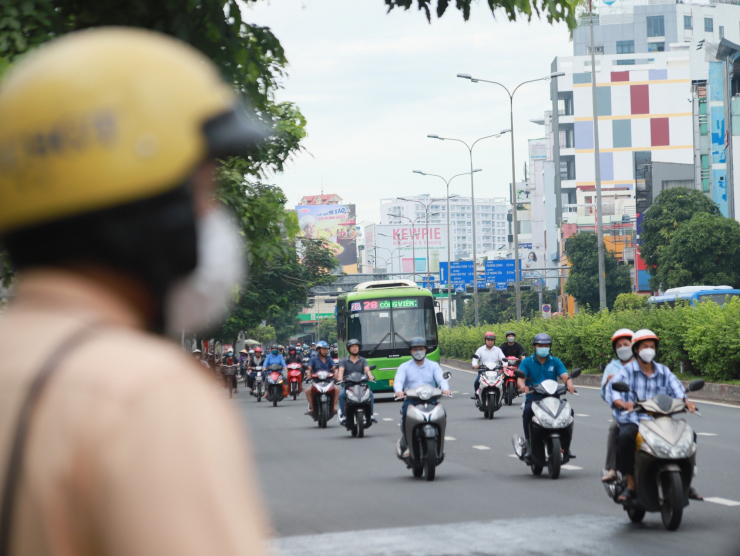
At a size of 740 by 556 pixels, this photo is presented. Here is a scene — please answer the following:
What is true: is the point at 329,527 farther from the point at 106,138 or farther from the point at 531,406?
the point at 106,138

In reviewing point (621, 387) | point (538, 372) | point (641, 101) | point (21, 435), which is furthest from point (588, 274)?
point (21, 435)

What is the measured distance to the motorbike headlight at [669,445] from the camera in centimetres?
778

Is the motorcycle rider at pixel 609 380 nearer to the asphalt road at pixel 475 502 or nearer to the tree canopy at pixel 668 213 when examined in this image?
the asphalt road at pixel 475 502

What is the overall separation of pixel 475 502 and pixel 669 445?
95.2 inches

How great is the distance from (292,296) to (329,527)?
35.4m

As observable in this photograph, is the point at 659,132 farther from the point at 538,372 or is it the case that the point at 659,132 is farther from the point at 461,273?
the point at 538,372

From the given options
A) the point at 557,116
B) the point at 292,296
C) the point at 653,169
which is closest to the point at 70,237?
the point at 292,296

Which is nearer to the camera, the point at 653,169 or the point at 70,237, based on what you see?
the point at 70,237

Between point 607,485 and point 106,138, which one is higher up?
point 106,138

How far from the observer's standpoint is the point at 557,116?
119 meters

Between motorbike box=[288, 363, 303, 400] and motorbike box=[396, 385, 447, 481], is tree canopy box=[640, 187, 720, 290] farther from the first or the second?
motorbike box=[396, 385, 447, 481]

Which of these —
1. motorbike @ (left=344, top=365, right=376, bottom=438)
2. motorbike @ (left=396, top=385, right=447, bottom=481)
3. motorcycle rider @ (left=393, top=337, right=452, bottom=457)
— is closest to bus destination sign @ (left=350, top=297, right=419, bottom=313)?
motorbike @ (left=344, top=365, right=376, bottom=438)

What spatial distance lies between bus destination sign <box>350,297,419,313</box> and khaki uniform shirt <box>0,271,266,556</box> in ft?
94.7

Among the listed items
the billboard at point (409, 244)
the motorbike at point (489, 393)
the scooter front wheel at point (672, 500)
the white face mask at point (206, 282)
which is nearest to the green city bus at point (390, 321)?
the motorbike at point (489, 393)
